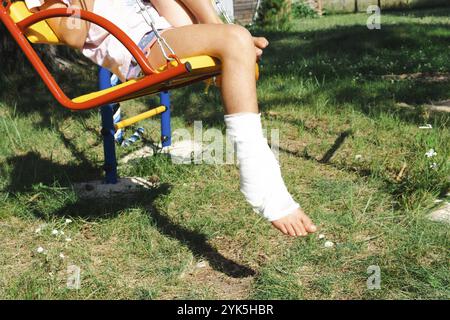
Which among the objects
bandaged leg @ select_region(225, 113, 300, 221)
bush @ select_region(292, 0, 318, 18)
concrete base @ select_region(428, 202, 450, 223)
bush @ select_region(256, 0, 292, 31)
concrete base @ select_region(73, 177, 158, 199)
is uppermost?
bandaged leg @ select_region(225, 113, 300, 221)

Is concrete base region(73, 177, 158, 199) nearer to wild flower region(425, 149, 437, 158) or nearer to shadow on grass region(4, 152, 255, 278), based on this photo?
shadow on grass region(4, 152, 255, 278)

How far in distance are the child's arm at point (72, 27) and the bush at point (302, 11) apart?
520 inches

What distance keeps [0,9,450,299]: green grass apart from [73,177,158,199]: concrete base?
0.09 metres

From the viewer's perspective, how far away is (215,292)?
236 cm

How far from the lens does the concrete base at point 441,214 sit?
110 inches

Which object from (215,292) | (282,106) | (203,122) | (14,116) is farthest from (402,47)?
(215,292)

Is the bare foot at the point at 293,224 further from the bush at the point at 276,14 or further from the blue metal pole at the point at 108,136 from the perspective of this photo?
the bush at the point at 276,14

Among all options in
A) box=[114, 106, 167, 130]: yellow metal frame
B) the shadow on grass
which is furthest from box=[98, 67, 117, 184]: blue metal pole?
the shadow on grass

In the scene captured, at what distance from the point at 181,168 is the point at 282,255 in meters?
1.04

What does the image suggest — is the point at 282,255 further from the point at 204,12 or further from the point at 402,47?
the point at 402,47

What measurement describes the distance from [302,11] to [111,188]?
12.9 metres

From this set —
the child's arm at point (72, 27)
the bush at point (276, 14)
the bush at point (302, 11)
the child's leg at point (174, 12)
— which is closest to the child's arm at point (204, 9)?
the child's leg at point (174, 12)

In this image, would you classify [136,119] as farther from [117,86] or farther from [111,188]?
A: [117,86]

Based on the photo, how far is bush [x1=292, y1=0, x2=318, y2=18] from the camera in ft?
50.2
